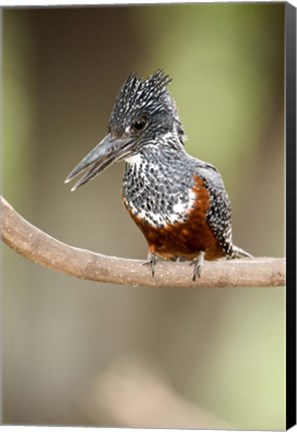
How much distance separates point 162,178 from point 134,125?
0.23 m

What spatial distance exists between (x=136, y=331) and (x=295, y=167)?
899 mm

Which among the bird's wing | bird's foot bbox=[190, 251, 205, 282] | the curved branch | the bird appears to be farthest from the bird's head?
bird's foot bbox=[190, 251, 205, 282]

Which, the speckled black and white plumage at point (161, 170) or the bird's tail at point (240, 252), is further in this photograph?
the bird's tail at point (240, 252)

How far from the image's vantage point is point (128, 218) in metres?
3.79

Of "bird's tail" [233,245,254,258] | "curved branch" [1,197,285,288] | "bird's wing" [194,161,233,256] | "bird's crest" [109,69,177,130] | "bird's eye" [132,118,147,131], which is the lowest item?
"curved branch" [1,197,285,288]

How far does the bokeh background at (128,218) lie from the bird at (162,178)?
7cm

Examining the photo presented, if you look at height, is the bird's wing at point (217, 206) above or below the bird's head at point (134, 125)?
below

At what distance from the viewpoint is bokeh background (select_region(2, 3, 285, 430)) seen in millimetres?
3684

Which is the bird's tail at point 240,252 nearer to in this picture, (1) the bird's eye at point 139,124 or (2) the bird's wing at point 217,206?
(2) the bird's wing at point 217,206

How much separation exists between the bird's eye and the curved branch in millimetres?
500

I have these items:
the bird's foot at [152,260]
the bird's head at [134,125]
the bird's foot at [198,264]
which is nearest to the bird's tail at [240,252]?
the bird's foot at [198,264]

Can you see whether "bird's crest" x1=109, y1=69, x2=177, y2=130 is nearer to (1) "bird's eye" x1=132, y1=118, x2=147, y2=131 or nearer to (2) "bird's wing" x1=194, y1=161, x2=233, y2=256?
(1) "bird's eye" x1=132, y1=118, x2=147, y2=131

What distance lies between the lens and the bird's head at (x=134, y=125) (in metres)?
3.62

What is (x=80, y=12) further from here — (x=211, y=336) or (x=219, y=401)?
(x=219, y=401)
